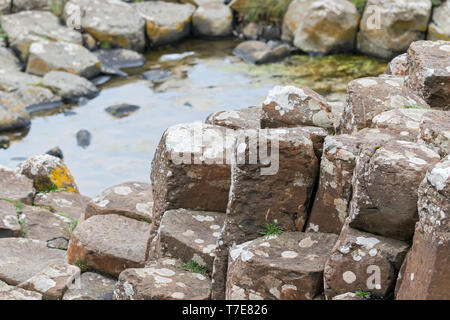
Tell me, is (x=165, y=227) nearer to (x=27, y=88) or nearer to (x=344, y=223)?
(x=344, y=223)

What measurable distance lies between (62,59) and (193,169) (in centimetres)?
1290

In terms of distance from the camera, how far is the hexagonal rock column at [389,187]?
15.9ft

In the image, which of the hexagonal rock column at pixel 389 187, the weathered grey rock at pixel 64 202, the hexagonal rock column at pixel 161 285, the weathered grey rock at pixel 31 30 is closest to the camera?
the hexagonal rock column at pixel 389 187

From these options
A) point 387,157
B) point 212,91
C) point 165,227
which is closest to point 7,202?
point 165,227

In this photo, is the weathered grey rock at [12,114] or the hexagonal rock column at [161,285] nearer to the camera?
the hexagonal rock column at [161,285]

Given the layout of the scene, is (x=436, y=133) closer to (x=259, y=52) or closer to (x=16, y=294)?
(x=16, y=294)

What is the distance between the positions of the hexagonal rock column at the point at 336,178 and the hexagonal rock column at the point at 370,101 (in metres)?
0.60

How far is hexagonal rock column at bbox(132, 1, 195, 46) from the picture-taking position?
68.6ft

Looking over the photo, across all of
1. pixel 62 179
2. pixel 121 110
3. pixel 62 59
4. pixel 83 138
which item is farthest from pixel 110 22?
pixel 62 179

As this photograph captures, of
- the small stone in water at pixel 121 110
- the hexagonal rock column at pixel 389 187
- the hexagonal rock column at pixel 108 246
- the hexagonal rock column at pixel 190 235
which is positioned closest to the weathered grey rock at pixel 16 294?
the hexagonal rock column at pixel 108 246

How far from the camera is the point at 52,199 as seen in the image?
38.2 ft

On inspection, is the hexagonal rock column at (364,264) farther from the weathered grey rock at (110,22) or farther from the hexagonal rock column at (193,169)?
the weathered grey rock at (110,22)

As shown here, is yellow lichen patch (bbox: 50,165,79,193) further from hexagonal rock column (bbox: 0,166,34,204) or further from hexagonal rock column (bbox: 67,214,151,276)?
hexagonal rock column (bbox: 67,214,151,276)
